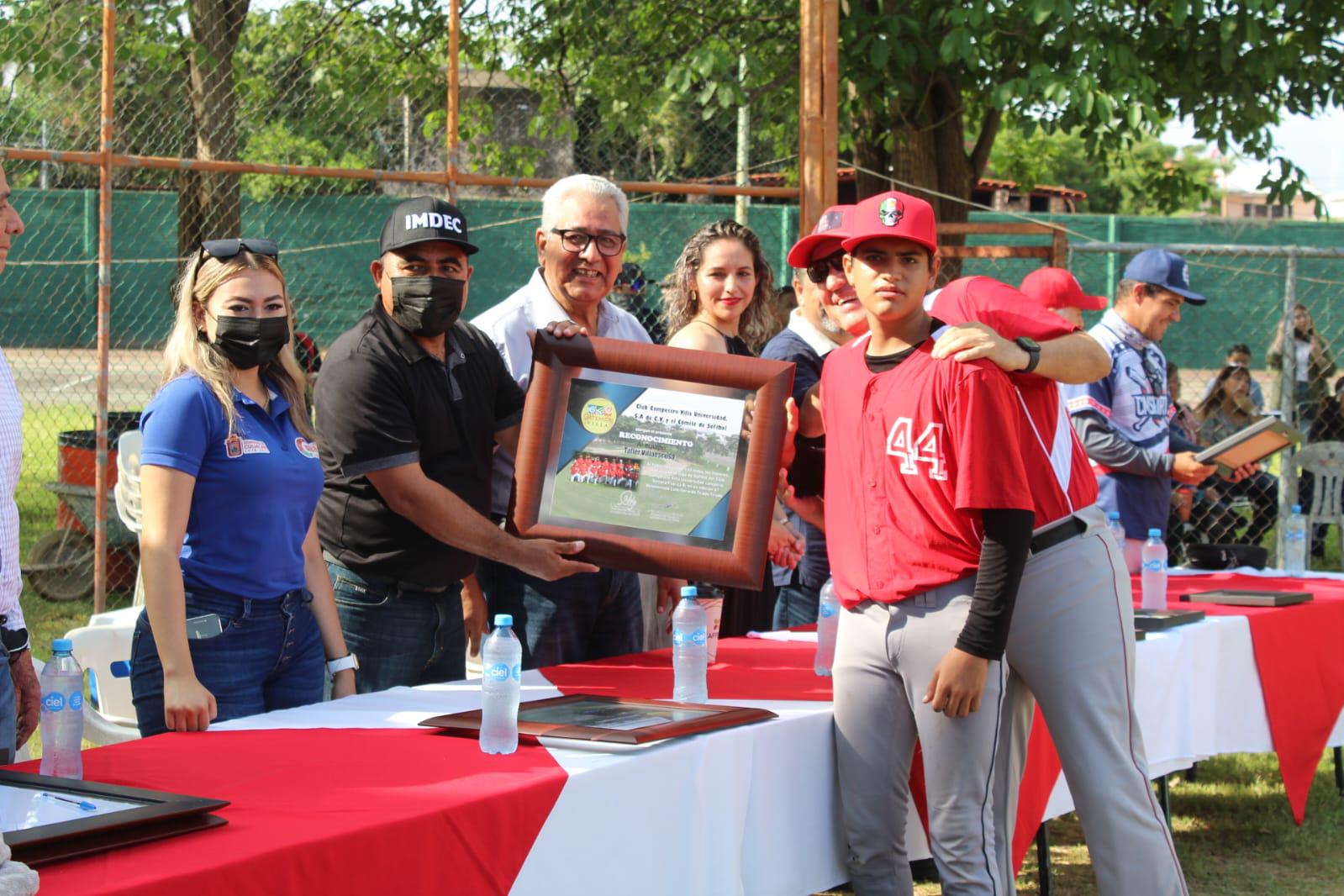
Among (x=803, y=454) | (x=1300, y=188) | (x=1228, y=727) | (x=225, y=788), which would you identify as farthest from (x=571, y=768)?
(x=1300, y=188)

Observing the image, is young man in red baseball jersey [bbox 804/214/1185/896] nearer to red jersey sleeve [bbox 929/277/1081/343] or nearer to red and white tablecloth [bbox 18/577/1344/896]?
red jersey sleeve [bbox 929/277/1081/343]

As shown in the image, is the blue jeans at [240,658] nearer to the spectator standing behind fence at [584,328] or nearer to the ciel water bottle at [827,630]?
the spectator standing behind fence at [584,328]

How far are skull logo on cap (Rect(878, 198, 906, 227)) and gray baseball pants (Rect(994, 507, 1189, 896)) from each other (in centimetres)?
82

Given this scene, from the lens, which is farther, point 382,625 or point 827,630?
point 827,630

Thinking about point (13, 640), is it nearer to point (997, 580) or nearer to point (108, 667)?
point (108, 667)

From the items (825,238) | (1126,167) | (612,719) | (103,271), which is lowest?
(612,719)

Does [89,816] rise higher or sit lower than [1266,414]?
lower

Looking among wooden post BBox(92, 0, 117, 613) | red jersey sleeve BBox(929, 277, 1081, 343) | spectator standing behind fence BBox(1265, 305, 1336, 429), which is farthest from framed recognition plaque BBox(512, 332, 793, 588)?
spectator standing behind fence BBox(1265, 305, 1336, 429)

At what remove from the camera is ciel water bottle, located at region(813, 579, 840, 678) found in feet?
12.8

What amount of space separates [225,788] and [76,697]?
40 cm

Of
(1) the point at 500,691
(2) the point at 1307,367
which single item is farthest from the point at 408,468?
(2) the point at 1307,367

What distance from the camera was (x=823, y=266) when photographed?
3.95 m

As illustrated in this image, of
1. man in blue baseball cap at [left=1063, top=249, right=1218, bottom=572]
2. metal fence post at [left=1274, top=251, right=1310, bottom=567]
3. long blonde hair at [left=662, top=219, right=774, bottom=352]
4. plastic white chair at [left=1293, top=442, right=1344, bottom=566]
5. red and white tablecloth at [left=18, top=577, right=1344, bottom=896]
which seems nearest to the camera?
red and white tablecloth at [left=18, top=577, right=1344, bottom=896]

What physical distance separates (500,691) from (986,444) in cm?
115
